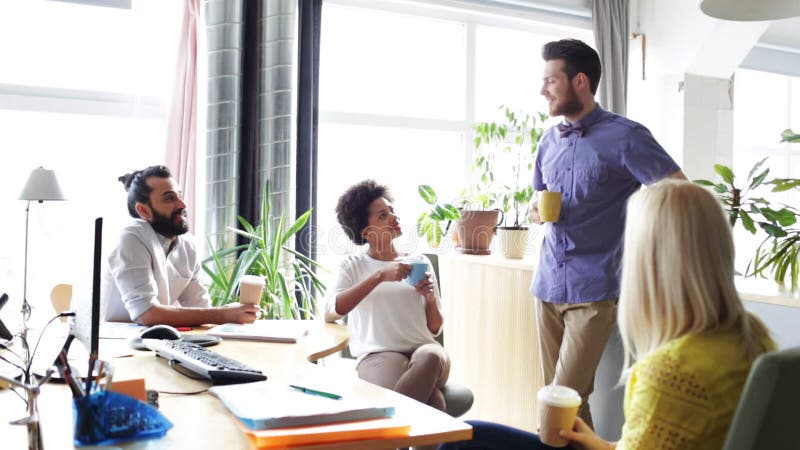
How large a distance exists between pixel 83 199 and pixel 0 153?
0.44m

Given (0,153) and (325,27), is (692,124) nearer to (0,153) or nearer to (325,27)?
(325,27)

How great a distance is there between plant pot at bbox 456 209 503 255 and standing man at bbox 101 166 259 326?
53.7 inches

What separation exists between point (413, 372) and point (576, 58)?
123 cm

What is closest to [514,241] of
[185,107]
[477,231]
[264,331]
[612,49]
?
[477,231]

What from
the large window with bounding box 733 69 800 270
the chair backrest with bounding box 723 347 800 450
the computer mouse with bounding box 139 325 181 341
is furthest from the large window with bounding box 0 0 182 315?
the large window with bounding box 733 69 800 270

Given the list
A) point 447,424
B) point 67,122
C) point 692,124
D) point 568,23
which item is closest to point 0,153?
point 67,122

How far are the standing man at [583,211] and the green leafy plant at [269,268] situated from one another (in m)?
1.36

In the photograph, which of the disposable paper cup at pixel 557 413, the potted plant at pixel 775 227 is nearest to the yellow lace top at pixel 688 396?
the disposable paper cup at pixel 557 413

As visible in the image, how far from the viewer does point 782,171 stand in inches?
250

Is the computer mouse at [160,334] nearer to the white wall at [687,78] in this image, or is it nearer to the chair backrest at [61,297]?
the chair backrest at [61,297]

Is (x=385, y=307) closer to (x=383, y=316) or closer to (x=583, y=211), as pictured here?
(x=383, y=316)

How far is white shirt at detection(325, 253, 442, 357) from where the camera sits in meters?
2.44

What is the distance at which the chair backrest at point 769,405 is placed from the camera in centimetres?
93

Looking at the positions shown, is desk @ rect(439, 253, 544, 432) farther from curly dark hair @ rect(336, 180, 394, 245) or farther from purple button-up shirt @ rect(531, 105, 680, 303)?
curly dark hair @ rect(336, 180, 394, 245)
